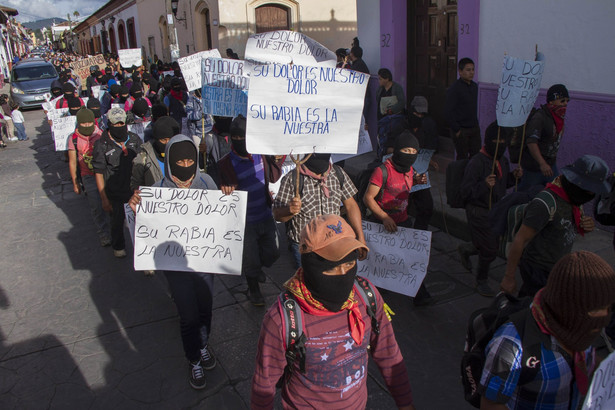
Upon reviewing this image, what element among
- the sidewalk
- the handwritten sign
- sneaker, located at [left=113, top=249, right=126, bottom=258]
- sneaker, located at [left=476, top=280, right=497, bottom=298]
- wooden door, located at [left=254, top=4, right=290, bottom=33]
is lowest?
the sidewalk

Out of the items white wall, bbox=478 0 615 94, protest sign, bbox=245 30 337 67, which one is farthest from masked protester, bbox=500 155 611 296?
white wall, bbox=478 0 615 94

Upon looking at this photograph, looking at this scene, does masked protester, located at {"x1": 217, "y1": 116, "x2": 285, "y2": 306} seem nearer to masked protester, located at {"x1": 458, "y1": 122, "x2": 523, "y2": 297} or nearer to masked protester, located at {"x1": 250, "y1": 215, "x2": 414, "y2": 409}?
masked protester, located at {"x1": 458, "y1": 122, "x2": 523, "y2": 297}

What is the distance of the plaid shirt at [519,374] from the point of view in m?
1.99

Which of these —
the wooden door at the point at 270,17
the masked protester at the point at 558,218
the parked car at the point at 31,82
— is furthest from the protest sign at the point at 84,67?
the masked protester at the point at 558,218

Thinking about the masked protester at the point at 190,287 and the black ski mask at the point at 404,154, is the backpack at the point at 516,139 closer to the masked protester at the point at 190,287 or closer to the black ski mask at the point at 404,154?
the black ski mask at the point at 404,154

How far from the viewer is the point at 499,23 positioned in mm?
7855

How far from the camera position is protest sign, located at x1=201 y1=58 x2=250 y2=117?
19.3 ft

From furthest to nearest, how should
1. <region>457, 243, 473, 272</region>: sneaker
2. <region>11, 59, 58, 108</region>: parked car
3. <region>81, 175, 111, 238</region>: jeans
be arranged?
1. <region>11, 59, 58, 108</region>: parked car
2. <region>81, 175, 111, 238</region>: jeans
3. <region>457, 243, 473, 272</region>: sneaker

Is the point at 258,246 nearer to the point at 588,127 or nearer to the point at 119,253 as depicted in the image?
the point at 119,253

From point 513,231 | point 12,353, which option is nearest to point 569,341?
point 513,231

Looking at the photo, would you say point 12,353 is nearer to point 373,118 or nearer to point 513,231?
point 513,231

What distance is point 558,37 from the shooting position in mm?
6957

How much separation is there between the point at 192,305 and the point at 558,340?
8.31 feet

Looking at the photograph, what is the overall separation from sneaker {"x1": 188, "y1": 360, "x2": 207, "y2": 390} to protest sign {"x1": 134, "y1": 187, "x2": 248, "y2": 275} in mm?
739
